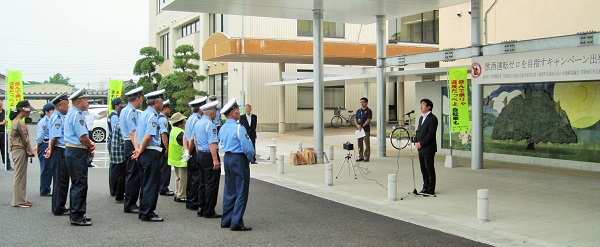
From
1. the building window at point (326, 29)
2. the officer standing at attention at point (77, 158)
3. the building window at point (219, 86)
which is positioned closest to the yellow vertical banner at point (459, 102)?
the officer standing at attention at point (77, 158)

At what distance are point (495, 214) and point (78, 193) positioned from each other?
21.0 feet

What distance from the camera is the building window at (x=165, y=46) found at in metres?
50.9

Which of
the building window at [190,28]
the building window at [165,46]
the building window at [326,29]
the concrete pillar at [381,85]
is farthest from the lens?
the building window at [165,46]

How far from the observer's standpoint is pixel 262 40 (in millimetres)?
26641

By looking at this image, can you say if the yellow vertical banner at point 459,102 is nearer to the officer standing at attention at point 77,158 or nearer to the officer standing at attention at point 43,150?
the officer standing at attention at point 77,158

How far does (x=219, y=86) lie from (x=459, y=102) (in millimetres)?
26698

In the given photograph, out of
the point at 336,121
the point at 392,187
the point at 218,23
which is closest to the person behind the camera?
the point at 392,187

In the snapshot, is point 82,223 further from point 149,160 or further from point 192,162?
point 192,162

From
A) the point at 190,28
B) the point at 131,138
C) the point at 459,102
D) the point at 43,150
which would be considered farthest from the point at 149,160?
the point at 190,28

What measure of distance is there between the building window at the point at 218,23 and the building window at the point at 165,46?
11.8 metres

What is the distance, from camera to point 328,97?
120ft

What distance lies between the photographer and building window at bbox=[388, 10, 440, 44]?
35750mm

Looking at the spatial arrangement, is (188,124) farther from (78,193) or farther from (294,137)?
(294,137)

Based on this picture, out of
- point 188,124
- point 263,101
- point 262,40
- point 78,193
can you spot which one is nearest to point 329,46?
point 262,40
